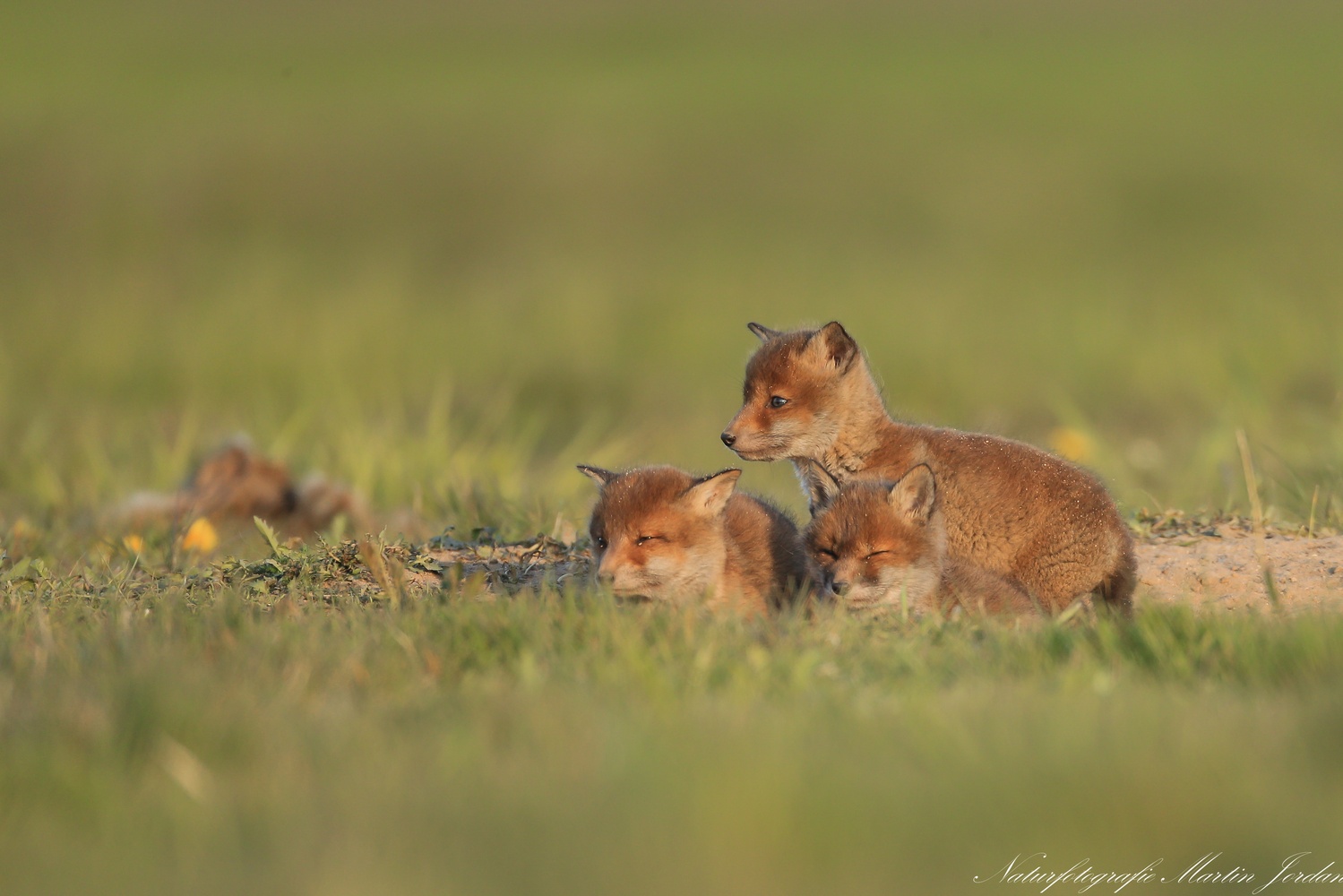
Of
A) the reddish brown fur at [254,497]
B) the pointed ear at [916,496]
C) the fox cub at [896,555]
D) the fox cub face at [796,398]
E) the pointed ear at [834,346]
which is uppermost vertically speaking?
the pointed ear at [834,346]

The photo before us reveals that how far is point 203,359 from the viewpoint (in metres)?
10.7

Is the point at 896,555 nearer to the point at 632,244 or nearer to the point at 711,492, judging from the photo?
the point at 711,492

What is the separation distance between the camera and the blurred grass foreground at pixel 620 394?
2.49 m

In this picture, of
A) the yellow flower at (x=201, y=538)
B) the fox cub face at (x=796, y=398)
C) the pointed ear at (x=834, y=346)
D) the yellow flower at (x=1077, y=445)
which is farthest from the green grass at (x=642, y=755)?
the yellow flower at (x=1077, y=445)

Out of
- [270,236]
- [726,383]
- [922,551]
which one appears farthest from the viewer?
[270,236]

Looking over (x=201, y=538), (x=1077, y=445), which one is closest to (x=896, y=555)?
(x=201, y=538)

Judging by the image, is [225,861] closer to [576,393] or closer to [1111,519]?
[1111,519]

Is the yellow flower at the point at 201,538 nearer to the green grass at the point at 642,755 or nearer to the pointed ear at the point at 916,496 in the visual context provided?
the green grass at the point at 642,755

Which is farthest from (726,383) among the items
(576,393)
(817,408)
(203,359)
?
(817,408)

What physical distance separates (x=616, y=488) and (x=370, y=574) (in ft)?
3.11

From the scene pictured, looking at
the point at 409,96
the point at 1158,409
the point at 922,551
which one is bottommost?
the point at 1158,409

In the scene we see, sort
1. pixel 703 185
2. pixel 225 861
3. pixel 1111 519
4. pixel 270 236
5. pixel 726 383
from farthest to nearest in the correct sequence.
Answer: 1. pixel 703 185
2. pixel 270 236
3. pixel 726 383
4. pixel 1111 519
5. pixel 225 861

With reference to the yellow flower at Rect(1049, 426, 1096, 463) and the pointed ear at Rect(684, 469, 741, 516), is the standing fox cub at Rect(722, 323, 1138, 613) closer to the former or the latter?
the pointed ear at Rect(684, 469, 741, 516)

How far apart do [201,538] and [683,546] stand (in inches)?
101
